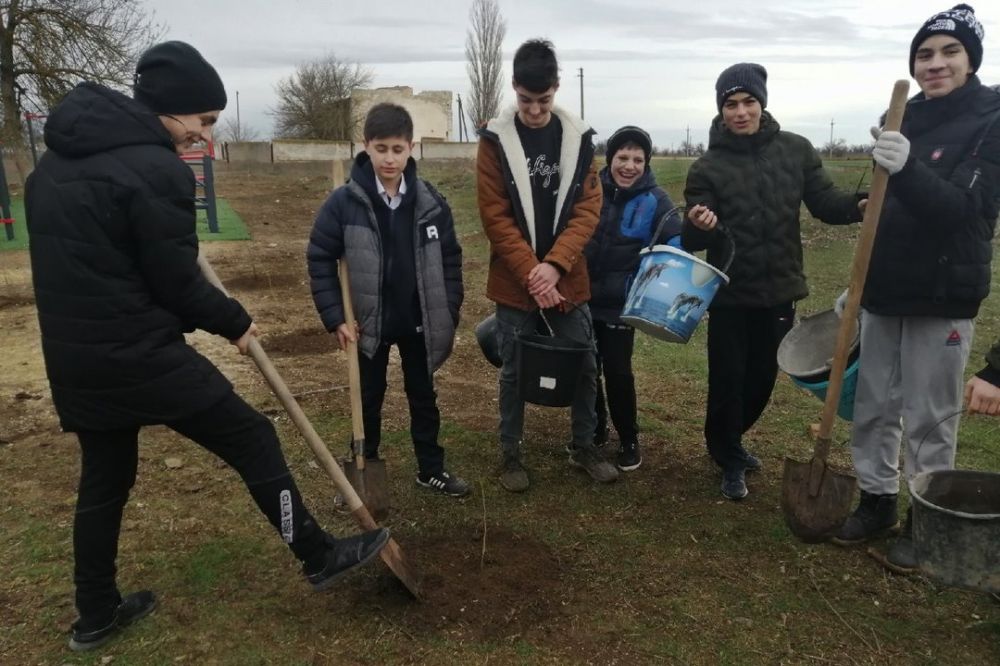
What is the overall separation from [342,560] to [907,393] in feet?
7.37

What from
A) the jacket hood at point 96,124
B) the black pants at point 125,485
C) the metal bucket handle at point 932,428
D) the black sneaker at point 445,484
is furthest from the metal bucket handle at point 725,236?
the jacket hood at point 96,124

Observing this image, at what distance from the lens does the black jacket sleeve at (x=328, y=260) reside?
328cm

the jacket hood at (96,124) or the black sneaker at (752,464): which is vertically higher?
the jacket hood at (96,124)

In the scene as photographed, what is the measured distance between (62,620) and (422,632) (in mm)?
1310

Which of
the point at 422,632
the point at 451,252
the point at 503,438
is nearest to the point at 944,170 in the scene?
the point at 451,252

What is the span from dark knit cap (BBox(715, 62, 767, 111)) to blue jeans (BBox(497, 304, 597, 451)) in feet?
3.81

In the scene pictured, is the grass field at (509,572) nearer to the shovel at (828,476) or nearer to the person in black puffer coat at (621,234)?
the shovel at (828,476)

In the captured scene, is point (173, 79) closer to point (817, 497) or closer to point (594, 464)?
point (594, 464)

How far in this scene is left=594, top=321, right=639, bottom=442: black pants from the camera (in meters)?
3.89

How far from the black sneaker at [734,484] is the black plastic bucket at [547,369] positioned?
943mm

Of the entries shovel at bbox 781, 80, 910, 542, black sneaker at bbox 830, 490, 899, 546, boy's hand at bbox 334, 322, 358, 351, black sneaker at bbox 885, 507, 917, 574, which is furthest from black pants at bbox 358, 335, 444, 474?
black sneaker at bbox 885, 507, 917, 574

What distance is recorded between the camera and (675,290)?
10.8ft

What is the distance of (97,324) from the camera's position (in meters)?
2.22

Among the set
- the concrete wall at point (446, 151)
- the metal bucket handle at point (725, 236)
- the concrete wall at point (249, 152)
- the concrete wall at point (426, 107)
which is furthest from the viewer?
the concrete wall at point (426, 107)
